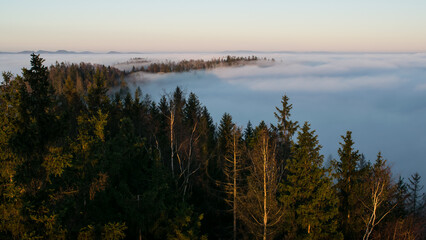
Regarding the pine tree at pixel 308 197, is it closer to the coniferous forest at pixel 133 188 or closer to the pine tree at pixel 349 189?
the coniferous forest at pixel 133 188

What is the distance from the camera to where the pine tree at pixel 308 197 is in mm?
17219

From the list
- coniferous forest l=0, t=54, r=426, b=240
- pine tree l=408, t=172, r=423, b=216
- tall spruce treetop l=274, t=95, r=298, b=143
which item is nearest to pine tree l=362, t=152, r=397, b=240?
coniferous forest l=0, t=54, r=426, b=240

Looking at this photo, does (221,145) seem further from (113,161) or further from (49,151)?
(49,151)

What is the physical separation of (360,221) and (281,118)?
13.5 m

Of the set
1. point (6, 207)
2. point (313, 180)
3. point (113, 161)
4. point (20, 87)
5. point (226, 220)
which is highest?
point (20, 87)

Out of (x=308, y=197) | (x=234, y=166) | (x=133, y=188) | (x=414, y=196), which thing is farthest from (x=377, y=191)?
(x=414, y=196)

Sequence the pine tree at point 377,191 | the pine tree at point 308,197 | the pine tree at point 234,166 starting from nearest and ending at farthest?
the pine tree at point 377,191, the pine tree at point 234,166, the pine tree at point 308,197

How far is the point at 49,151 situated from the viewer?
9.19m

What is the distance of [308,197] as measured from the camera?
57.5 feet

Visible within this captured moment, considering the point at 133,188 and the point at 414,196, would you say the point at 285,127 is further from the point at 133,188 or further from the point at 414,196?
the point at 414,196

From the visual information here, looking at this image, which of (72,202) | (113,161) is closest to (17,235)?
(72,202)

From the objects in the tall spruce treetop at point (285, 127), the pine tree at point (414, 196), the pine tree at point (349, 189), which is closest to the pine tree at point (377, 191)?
the pine tree at point (349, 189)

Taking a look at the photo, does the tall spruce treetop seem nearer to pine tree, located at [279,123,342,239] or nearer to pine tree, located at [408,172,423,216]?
pine tree, located at [279,123,342,239]

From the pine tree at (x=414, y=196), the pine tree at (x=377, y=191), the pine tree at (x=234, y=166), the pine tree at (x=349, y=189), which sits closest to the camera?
the pine tree at (x=377, y=191)
